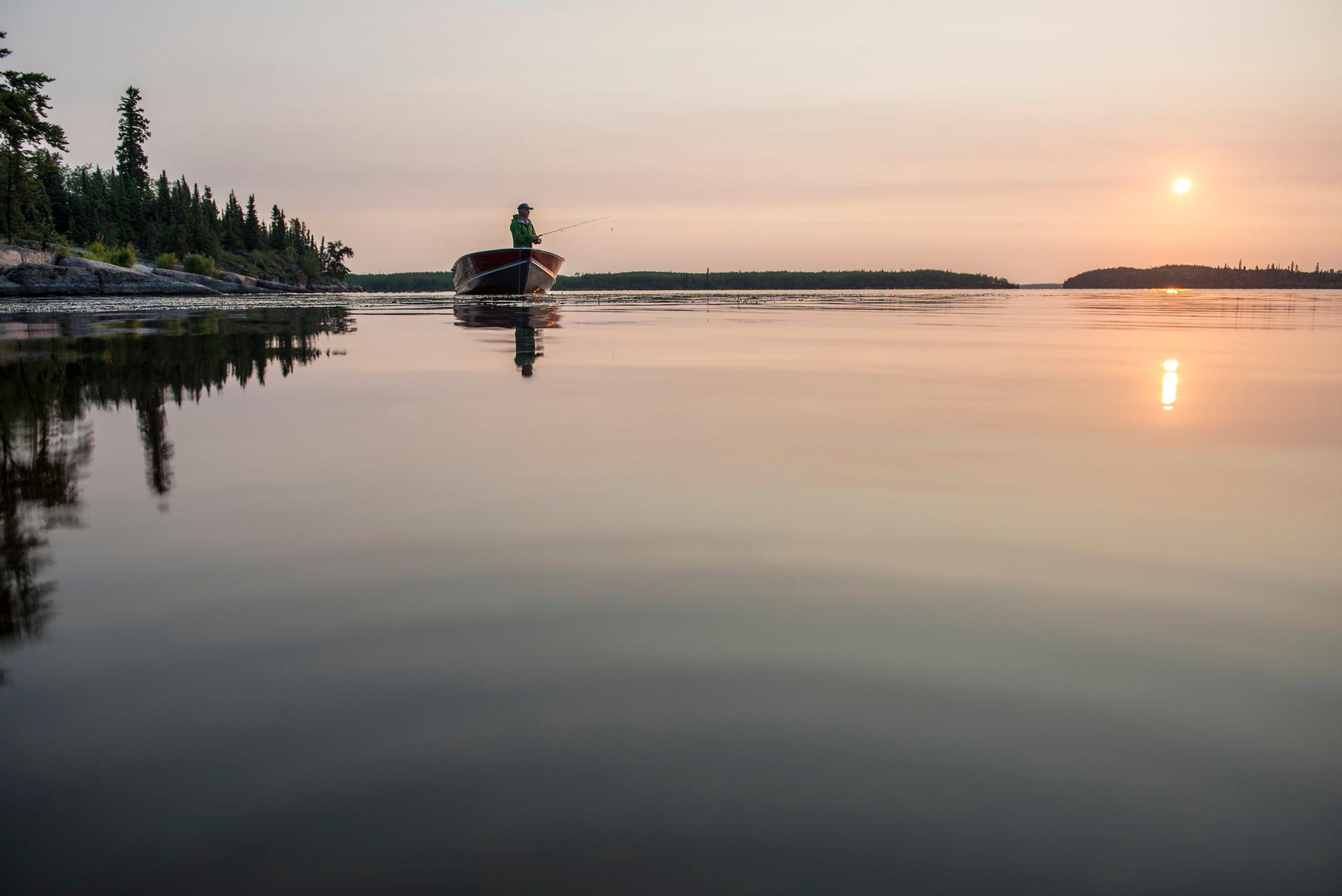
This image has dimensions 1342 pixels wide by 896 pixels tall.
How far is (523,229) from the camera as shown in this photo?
67.3 m

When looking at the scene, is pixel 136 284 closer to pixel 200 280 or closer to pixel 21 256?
pixel 21 256

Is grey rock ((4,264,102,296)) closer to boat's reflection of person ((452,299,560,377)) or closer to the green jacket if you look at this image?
boat's reflection of person ((452,299,560,377))

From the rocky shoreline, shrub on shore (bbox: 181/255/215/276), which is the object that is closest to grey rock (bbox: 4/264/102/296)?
the rocky shoreline

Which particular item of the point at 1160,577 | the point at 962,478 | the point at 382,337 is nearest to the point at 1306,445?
the point at 962,478

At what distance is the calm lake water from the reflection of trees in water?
0.05 metres

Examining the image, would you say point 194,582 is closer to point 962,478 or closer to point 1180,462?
point 962,478

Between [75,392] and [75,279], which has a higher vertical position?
[75,279]

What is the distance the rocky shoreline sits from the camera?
42.2m

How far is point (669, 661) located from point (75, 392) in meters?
8.95

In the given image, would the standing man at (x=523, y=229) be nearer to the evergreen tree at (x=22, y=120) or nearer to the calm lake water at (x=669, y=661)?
the evergreen tree at (x=22, y=120)

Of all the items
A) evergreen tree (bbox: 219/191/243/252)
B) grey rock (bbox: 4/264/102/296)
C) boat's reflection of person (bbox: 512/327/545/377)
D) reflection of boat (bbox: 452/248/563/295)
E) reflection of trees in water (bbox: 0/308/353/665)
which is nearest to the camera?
reflection of trees in water (bbox: 0/308/353/665)

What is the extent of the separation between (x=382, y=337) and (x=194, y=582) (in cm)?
1635

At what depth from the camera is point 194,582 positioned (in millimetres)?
3736

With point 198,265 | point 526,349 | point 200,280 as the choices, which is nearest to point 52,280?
point 200,280
